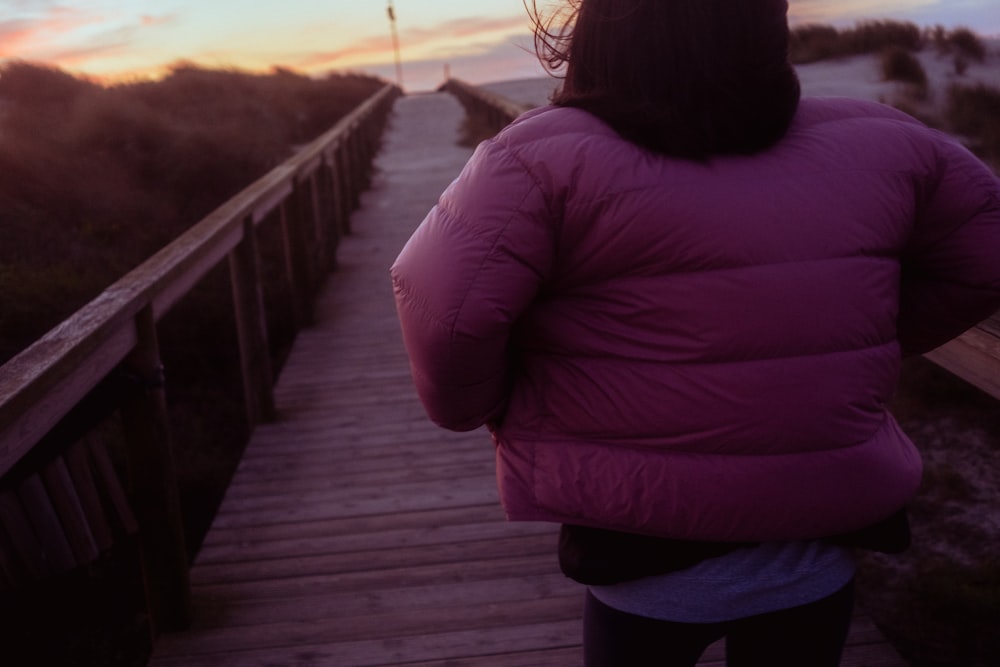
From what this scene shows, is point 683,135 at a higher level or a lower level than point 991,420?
higher

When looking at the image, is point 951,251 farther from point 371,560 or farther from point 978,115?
point 978,115

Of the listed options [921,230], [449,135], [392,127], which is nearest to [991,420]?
[921,230]

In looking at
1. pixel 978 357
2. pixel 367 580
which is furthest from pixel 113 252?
pixel 978 357

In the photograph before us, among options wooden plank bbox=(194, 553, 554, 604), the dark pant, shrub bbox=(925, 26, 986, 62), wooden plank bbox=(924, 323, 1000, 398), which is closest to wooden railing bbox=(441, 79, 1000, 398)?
wooden plank bbox=(924, 323, 1000, 398)

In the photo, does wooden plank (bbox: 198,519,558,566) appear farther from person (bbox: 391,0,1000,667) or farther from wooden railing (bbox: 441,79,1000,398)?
person (bbox: 391,0,1000,667)

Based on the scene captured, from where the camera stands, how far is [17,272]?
5.30m

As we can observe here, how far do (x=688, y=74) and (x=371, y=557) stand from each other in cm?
229

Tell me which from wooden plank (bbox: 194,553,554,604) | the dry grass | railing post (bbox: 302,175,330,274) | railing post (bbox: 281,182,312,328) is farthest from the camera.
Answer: railing post (bbox: 302,175,330,274)

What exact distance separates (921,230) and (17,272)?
503 cm

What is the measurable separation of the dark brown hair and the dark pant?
0.59 m

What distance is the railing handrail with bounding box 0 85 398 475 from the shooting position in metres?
1.81

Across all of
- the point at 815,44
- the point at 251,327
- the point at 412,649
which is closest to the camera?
the point at 412,649

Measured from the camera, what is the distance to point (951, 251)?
4.57 feet

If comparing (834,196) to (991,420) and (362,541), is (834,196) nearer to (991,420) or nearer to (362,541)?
(362,541)
